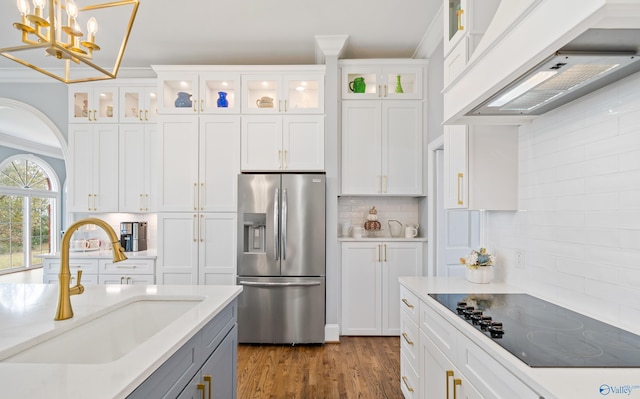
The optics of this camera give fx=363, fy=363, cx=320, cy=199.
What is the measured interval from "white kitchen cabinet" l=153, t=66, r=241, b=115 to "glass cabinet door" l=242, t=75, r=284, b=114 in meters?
0.08

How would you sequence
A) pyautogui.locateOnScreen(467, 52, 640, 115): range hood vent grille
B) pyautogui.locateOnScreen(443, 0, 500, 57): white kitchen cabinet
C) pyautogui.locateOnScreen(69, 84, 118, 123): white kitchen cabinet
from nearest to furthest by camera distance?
pyautogui.locateOnScreen(467, 52, 640, 115): range hood vent grille → pyautogui.locateOnScreen(443, 0, 500, 57): white kitchen cabinet → pyautogui.locateOnScreen(69, 84, 118, 123): white kitchen cabinet

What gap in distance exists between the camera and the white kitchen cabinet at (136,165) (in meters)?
4.14

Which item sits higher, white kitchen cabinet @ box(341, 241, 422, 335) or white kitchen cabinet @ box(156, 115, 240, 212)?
white kitchen cabinet @ box(156, 115, 240, 212)

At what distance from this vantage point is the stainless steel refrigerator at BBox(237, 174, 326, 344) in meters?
3.58

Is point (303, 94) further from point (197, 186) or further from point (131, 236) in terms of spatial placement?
point (131, 236)

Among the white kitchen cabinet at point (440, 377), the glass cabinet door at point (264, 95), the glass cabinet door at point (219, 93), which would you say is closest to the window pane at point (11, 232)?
the glass cabinet door at point (219, 93)

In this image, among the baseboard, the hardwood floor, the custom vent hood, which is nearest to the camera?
the custom vent hood

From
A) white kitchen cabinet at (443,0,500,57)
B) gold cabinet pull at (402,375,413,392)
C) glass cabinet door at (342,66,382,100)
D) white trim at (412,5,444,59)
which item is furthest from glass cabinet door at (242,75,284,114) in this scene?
gold cabinet pull at (402,375,413,392)

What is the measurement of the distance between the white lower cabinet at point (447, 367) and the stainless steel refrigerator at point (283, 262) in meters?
1.25

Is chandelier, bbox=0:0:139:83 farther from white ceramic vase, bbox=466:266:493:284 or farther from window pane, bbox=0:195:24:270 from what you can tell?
window pane, bbox=0:195:24:270

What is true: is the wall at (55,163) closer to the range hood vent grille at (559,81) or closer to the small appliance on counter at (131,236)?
the small appliance on counter at (131,236)

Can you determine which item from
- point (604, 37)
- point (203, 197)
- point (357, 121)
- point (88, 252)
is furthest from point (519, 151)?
point (88, 252)

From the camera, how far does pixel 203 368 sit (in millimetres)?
1521

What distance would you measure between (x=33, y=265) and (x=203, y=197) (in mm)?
6937
